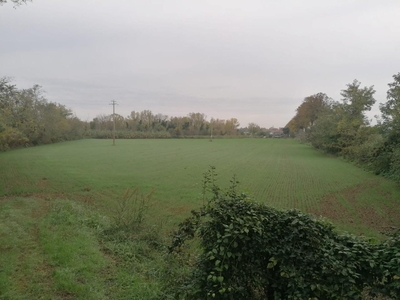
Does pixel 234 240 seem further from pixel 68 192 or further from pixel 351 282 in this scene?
pixel 68 192

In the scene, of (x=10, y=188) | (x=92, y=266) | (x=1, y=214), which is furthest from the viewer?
(x=10, y=188)

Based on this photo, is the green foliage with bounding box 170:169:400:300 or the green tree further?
the green tree

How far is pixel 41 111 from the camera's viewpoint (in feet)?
184

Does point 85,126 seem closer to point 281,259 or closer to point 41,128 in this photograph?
point 41,128

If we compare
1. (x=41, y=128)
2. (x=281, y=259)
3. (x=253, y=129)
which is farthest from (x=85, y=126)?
(x=281, y=259)

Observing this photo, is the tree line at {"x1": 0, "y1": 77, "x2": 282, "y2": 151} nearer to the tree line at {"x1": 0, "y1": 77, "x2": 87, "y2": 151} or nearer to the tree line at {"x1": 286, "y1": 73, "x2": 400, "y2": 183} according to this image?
the tree line at {"x1": 0, "y1": 77, "x2": 87, "y2": 151}

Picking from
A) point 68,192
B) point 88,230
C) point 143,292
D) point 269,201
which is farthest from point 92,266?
point 68,192

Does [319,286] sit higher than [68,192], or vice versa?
[319,286]

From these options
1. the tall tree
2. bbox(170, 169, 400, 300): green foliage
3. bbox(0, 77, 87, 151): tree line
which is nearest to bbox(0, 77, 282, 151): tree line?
bbox(0, 77, 87, 151): tree line

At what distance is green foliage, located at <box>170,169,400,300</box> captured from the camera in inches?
117

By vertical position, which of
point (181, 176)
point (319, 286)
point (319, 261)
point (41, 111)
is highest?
point (41, 111)

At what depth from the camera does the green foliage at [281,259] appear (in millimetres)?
2961

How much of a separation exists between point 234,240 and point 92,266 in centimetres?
325

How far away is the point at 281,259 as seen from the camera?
3.25m
